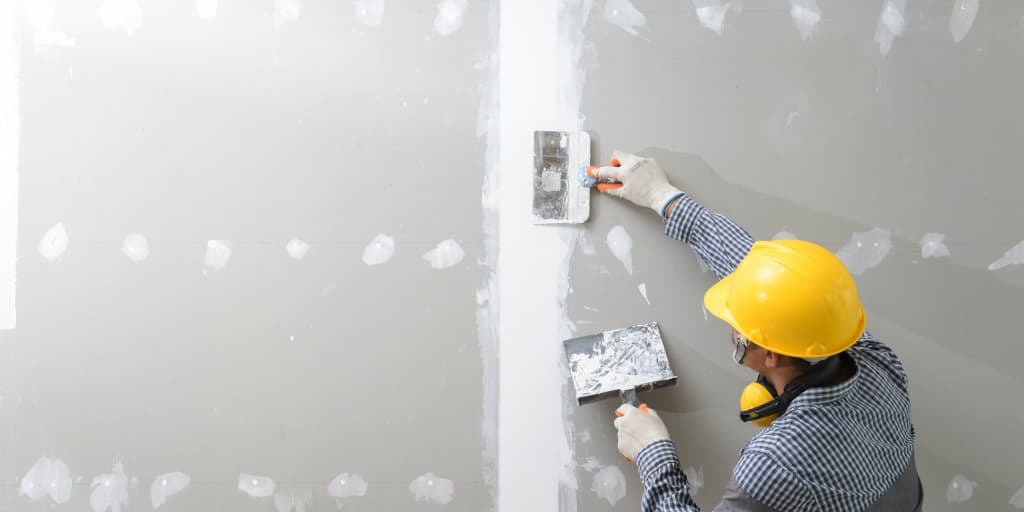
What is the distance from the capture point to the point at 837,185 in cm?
154

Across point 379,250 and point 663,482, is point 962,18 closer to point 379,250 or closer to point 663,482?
point 663,482

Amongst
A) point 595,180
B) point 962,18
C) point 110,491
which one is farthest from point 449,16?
point 110,491

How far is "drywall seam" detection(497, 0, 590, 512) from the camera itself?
150 centimetres

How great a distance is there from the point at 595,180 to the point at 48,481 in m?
1.49

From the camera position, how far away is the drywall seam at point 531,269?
1.50 metres

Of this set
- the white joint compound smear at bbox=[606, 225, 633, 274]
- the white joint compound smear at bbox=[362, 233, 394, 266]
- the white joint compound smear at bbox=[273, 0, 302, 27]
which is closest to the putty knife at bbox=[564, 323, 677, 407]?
the white joint compound smear at bbox=[606, 225, 633, 274]

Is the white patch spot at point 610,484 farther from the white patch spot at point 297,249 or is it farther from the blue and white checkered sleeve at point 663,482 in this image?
the white patch spot at point 297,249

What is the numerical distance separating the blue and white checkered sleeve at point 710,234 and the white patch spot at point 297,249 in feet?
2.80

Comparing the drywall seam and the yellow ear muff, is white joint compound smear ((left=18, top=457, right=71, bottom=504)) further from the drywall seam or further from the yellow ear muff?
the yellow ear muff

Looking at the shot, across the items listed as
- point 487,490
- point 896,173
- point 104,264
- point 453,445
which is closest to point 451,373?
point 453,445

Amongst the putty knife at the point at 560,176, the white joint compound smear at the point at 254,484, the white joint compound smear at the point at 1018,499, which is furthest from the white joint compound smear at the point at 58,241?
the white joint compound smear at the point at 1018,499

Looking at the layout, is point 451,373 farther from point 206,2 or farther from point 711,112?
point 206,2

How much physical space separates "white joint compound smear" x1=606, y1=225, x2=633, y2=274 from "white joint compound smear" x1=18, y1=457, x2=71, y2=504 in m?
1.41

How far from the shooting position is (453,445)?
4.96ft
